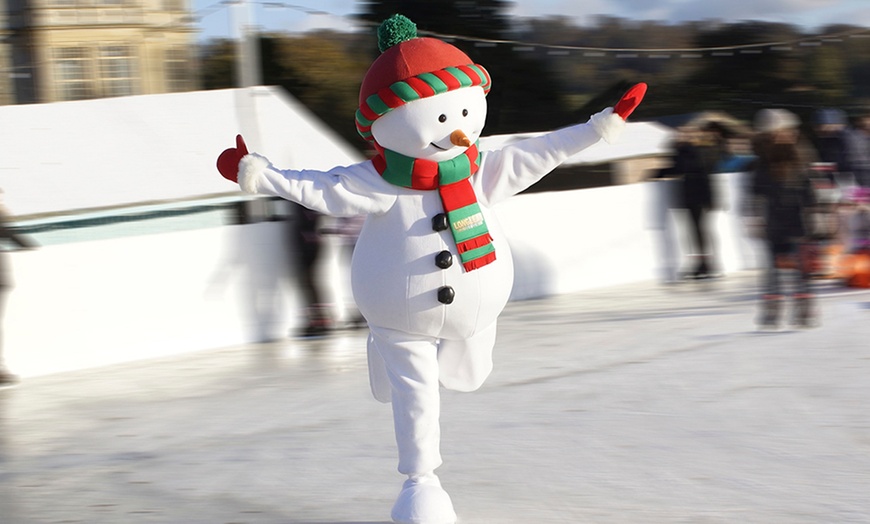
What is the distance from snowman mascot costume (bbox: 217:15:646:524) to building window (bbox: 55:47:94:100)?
566 cm

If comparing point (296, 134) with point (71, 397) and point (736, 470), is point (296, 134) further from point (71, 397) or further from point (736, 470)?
point (736, 470)

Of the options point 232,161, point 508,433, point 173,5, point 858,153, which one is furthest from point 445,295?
point 858,153

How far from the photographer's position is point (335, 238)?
24.5ft

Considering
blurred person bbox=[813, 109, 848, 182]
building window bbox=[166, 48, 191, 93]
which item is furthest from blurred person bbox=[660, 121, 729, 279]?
building window bbox=[166, 48, 191, 93]

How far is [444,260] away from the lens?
331 centimetres

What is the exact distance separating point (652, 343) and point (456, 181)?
141 inches

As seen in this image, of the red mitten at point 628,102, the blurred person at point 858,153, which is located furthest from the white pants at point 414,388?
the blurred person at point 858,153

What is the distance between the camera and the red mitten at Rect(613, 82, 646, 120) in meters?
3.46

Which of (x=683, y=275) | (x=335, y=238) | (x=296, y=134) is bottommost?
(x=683, y=275)

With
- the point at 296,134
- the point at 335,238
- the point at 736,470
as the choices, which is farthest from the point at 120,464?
the point at 296,134

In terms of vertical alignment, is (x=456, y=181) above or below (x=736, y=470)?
above

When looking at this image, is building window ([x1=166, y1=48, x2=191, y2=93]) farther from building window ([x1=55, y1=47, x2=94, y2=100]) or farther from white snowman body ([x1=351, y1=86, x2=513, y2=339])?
white snowman body ([x1=351, y1=86, x2=513, y2=339])

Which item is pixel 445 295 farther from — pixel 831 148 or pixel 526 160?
pixel 831 148

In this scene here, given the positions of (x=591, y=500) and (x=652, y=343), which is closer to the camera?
(x=591, y=500)
